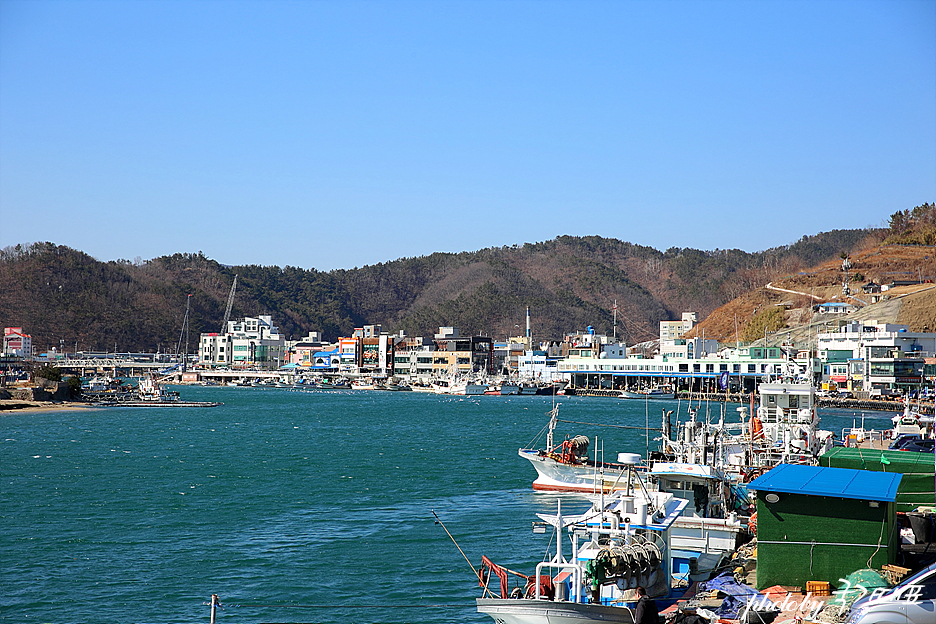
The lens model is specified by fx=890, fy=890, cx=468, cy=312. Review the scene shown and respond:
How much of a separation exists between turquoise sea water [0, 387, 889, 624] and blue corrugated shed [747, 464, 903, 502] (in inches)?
197

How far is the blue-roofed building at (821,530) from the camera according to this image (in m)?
12.8

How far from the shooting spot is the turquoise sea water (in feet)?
57.9

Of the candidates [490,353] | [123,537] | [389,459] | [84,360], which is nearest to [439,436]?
[389,459]

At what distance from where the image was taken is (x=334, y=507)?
91.7 feet

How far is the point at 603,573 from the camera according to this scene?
1255cm

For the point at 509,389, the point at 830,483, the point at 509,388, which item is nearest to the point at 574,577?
the point at 830,483

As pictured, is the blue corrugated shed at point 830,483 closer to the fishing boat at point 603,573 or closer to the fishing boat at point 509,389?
the fishing boat at point 603,573

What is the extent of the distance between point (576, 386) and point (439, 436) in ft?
203

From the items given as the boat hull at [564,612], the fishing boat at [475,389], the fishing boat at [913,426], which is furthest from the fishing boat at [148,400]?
the boat hull at [564,612]

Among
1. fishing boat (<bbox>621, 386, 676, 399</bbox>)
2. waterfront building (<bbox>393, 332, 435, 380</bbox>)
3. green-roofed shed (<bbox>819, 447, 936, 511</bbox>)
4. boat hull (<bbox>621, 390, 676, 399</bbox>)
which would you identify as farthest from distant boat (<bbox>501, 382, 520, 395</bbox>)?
green-roofed shed (<bbox>819, 447, 936, 511</bbox>)

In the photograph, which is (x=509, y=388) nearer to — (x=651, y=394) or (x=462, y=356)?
(x=651, y=394)

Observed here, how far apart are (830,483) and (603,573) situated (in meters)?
3.99

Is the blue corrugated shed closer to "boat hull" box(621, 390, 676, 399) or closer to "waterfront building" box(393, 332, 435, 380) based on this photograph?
"boat hull" box(621, 390, 676, 399)

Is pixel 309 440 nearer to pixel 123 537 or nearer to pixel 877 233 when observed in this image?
pixel 123 537
